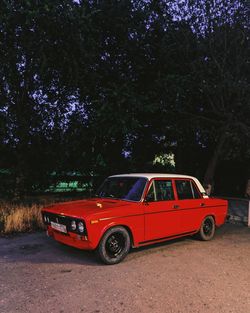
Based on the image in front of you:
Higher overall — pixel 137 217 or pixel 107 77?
pixel 107 77

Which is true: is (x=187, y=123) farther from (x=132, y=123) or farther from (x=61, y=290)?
(x=61, y=290)

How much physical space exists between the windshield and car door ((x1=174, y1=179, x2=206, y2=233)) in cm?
101

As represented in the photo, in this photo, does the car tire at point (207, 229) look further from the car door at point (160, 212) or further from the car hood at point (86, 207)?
the car hood at point (86, 207)

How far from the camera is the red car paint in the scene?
5.21 meters

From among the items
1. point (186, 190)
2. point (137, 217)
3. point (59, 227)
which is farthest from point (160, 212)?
point (59, 227)

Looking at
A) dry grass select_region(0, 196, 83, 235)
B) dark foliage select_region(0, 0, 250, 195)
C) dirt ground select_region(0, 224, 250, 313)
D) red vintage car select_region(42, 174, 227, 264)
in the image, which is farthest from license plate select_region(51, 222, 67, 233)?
dark foliage select_region(0, 0, 250, 195)

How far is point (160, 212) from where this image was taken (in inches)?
240

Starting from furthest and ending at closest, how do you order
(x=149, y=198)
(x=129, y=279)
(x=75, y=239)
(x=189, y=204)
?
(x=189, y=204)
(x=149, y=198)
(x=75, y=239)
(x=129, y=279)

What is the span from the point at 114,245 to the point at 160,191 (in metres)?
1.55

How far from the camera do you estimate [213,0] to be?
10.3 m

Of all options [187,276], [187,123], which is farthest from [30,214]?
[187,123]

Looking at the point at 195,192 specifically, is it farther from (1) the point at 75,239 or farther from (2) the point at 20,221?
(2) the point at 20,221

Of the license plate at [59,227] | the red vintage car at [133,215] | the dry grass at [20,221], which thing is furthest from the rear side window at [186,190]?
the dry grass at [20,221]

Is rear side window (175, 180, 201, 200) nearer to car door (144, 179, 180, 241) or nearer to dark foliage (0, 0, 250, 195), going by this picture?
car door (144, 179, 180, 241)
